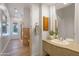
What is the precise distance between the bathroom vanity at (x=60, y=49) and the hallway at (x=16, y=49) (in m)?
0.25

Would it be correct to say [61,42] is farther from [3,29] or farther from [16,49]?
[3,29]

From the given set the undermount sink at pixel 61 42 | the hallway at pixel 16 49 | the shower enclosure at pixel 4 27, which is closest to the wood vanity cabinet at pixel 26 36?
the hallway at pixel 16 49

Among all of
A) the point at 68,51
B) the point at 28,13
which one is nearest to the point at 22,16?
the point at 28,13

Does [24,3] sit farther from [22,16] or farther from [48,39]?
[48,39]

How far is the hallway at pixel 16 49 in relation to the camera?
159 centimetres

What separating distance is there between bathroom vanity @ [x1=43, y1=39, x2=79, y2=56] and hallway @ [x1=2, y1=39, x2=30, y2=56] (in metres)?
0.25

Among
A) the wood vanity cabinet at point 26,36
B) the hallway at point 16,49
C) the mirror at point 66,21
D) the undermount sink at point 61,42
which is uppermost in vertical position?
the mirror at point 66,21

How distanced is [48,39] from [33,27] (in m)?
0.25

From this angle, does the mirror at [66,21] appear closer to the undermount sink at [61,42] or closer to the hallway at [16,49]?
the undermount sink at [61,42]

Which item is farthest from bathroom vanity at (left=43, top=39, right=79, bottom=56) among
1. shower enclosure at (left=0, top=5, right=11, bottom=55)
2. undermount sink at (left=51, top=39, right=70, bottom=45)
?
shower enclosure at (left=0, top=5, right=11, bottom=55)

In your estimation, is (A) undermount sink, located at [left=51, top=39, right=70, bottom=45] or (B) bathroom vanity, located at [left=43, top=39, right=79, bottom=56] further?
(A) undermount sink, located at [left=51, top=39, right=70, bottom=45]

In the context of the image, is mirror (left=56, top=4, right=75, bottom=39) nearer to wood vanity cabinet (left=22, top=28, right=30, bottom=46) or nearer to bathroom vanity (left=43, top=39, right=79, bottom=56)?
bathroom vanity (left=43, top=39, right=79, bottom=56)

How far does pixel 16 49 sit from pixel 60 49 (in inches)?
21.8

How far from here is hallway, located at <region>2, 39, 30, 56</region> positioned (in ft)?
5.23
